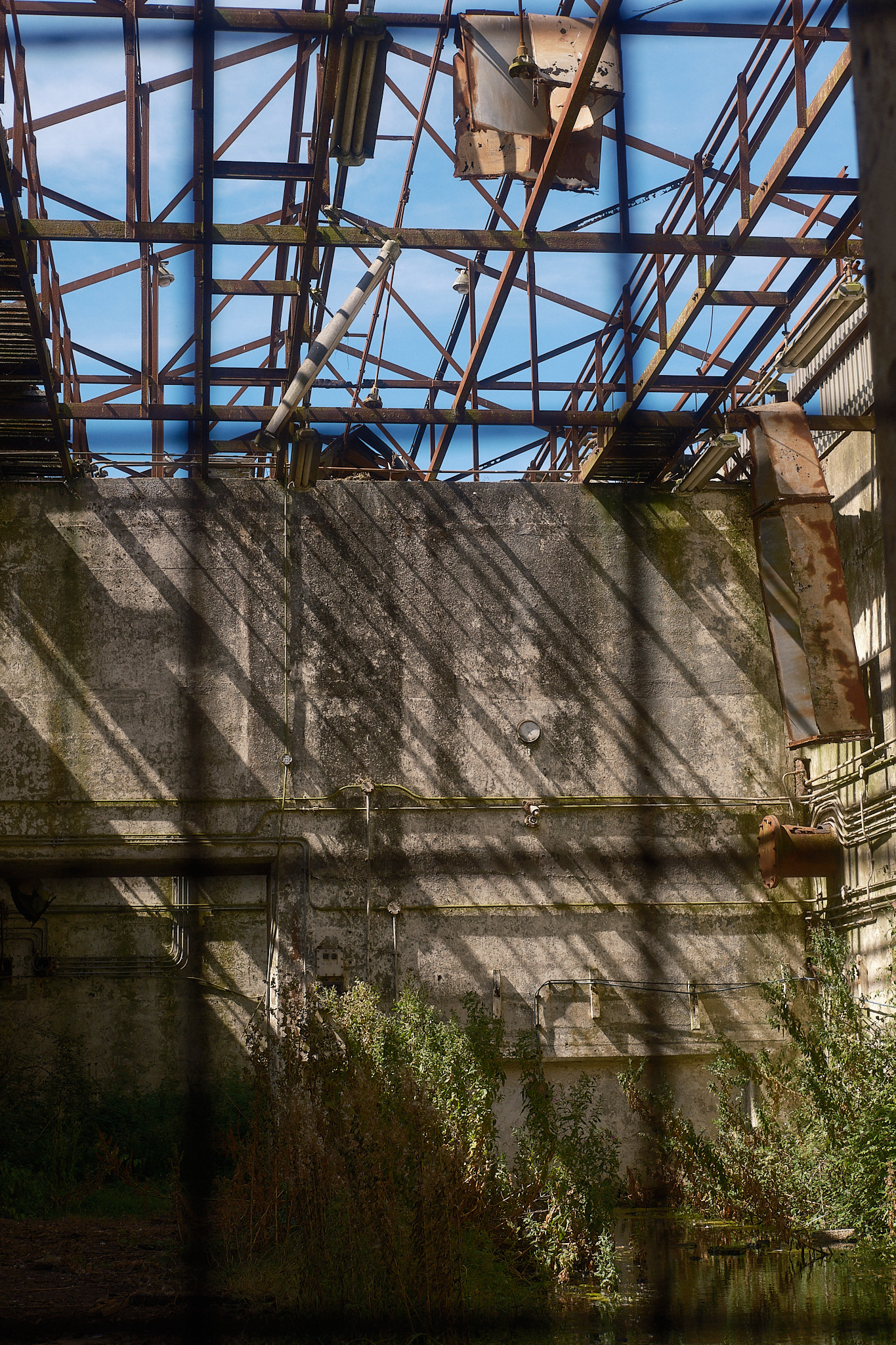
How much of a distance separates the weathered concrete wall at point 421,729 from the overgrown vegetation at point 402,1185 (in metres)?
2.77

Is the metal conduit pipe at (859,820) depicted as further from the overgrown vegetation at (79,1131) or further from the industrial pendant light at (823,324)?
the overgrown vegetation at (79,1131)

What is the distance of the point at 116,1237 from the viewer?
34.2 ft

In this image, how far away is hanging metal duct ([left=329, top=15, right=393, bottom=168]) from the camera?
8.87 metres

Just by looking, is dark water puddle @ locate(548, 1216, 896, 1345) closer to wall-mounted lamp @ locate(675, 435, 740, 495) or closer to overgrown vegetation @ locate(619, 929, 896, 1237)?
overgrown vegetation @ locate(619, 929, 896, 1237)

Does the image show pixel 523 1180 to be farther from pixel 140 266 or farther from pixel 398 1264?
pixel 140 266

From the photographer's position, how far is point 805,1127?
40.2 ft

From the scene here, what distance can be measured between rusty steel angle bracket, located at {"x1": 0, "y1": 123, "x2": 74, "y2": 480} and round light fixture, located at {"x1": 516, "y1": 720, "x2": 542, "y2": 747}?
630 cm

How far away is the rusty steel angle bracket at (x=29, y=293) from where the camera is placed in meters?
9.80

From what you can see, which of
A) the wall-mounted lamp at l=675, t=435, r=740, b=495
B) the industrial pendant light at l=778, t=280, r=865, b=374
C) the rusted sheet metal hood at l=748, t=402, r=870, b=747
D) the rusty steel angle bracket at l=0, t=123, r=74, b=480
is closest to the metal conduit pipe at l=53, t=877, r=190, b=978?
the rusty steel angle bracket at l=0, t=123, r=74, b=480

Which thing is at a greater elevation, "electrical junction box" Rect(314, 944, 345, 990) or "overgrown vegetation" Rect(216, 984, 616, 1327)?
"electrical junction box" Rect(314, 944, 345, 990)

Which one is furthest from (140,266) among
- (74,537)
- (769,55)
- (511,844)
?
(511,844)

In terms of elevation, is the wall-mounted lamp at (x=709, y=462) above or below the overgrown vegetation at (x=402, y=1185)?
above

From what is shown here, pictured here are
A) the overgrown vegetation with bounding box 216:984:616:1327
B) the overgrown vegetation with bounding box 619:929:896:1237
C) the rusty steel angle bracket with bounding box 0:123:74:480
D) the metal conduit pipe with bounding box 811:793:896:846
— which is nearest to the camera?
the overgrown vegetation with bounding box 216:984:616:1327

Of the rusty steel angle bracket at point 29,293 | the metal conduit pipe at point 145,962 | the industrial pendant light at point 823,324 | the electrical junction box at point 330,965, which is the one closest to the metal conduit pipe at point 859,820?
the industrial pendant light at point 823,324
